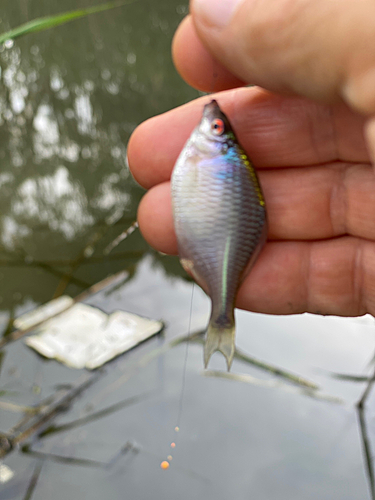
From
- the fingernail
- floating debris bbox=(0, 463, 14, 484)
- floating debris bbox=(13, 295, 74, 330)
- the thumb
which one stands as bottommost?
floating debris bbox=(0, 463, 14, 484)

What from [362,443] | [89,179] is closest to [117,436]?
[362,443]

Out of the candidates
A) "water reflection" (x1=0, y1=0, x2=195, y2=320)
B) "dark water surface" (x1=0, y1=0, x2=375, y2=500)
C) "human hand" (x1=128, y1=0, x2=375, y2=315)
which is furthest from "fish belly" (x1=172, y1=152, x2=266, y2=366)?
"water reflection" (x1=0, y1=0, x2=195, y2=320)

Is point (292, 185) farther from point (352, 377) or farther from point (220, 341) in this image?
point (352, 377)

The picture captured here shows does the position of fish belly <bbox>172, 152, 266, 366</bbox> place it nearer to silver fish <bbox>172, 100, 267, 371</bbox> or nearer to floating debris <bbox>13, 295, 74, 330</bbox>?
silver fish <bbox>172, 100, 267, 371</bbox>

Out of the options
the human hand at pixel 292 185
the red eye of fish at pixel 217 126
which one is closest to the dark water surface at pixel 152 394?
the human hand at pixel 292 185

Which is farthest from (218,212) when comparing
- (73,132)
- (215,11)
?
(73,132)
